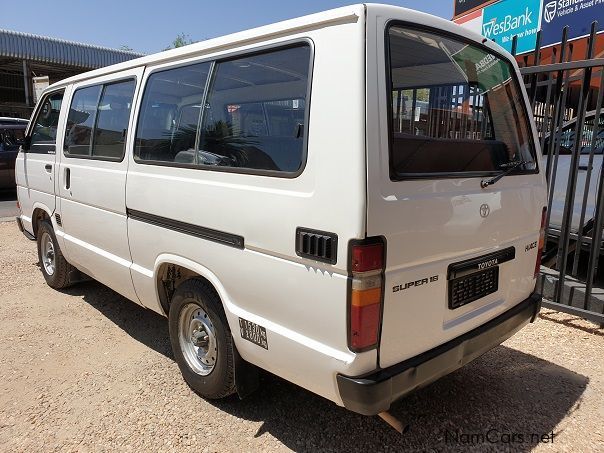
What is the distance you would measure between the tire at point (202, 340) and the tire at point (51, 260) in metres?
2.14

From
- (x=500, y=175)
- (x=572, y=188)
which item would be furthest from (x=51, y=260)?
(x=572, y=188)

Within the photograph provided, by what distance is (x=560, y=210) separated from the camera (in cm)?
480

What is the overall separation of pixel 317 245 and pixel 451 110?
5.21 feet

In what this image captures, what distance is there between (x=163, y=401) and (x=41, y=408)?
2.40 feet

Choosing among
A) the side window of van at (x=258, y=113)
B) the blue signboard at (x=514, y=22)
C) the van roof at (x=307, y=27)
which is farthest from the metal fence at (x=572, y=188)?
the blue signboard at (x=514, y=22)

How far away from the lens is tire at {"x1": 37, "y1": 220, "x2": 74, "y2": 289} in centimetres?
453

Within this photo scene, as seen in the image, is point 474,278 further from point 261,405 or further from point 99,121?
point 99,121

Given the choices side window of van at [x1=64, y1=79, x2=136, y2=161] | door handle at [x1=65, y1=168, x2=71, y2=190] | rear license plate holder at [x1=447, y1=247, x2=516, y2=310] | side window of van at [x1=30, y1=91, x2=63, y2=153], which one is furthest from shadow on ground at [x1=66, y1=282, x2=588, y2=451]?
side window of van at [x1=30, y1=91, x2=63, y2=153]

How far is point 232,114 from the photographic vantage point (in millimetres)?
2484

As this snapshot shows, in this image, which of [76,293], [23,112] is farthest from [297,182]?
[23,112]

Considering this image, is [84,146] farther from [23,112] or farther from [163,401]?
[23,112]

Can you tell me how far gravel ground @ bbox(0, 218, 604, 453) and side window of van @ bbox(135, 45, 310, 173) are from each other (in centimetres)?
A: 146

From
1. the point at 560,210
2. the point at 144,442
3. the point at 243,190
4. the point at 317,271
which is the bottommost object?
the point at 144,442

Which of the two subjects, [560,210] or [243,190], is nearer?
[243,190]
